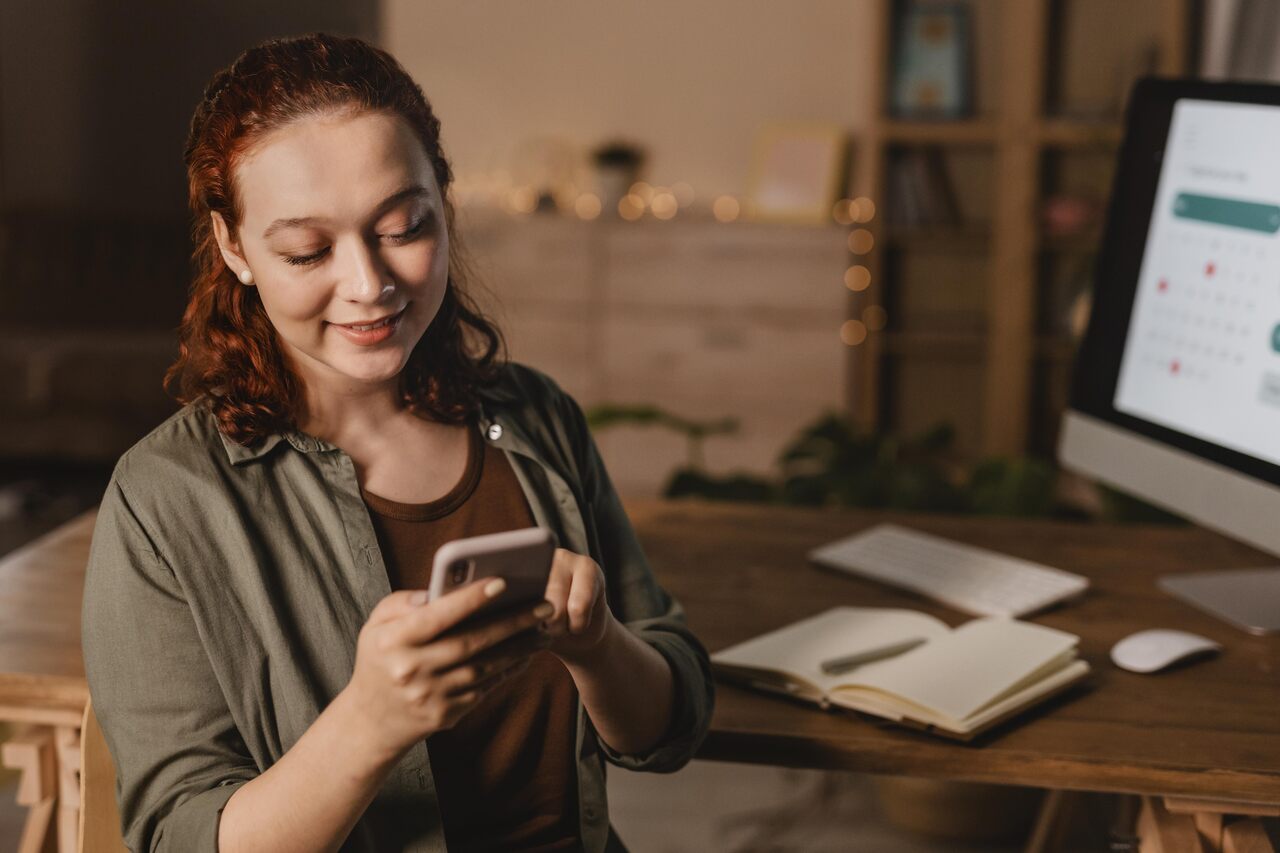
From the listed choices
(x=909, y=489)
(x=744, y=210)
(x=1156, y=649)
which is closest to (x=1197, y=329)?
(x=1156, y=649)

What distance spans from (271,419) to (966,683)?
26.5 inches

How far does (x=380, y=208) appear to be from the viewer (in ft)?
3.36

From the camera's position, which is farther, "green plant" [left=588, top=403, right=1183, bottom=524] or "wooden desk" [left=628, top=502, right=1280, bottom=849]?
"green plant" [left=588, top=403, right=1183, bottom=524]

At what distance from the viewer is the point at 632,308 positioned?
184 inches

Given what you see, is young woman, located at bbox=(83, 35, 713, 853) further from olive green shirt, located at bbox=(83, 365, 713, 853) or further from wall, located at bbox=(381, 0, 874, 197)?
wall, located at bbox=(381, 0, 874, 197)

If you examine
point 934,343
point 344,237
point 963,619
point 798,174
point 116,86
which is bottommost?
point 934,343

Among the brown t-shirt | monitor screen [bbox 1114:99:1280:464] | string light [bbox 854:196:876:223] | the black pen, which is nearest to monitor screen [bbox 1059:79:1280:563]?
monitor screen [bbox 1114:99:1280:464]

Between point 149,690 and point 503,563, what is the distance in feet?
1.12

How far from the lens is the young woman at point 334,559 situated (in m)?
0.95

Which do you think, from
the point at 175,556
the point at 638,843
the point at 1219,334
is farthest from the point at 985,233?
the point at 175,556

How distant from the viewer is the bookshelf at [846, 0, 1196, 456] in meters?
4.45

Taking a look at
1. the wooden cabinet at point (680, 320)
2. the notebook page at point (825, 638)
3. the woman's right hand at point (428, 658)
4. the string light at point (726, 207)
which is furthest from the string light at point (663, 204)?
the woman's right hand at point (428, 658)

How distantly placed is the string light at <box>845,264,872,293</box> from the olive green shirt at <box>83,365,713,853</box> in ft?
11.3

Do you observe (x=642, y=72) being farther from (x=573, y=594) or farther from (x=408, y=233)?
(x=573, y=594)
